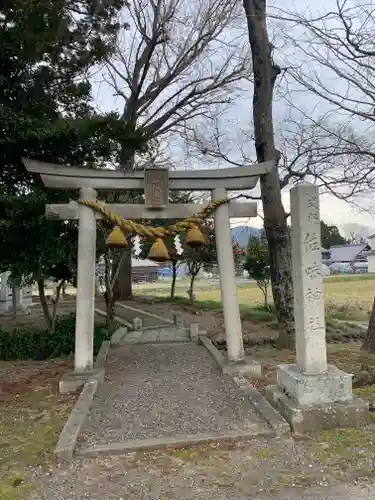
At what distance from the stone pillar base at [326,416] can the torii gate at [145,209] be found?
7.86 ft

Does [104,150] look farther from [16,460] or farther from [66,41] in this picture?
[16,460]

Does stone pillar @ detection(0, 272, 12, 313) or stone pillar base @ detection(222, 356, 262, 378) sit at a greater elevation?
stone pillar @ detection(0, 272, 12, 313)

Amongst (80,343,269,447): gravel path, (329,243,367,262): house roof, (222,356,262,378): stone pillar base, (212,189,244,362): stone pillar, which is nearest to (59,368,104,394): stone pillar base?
(80,343,269,447): gravel path

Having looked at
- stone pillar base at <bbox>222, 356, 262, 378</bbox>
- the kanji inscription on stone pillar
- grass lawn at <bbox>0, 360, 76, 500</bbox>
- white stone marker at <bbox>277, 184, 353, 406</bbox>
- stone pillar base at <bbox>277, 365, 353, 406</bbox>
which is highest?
the kanji inscription on stone pillar

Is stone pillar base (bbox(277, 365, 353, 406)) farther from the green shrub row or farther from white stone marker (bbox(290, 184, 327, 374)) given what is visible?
the green shrub row

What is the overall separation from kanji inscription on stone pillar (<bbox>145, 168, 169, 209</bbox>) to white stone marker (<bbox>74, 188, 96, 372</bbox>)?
0.93m

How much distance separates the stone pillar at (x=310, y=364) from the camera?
14.9 feet

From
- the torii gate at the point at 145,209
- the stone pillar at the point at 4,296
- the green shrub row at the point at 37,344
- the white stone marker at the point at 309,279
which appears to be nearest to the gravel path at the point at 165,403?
the torii gate at the point at 145,209

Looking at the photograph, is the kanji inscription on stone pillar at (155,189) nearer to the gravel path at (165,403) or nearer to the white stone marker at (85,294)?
the white stone marker at (85,294)

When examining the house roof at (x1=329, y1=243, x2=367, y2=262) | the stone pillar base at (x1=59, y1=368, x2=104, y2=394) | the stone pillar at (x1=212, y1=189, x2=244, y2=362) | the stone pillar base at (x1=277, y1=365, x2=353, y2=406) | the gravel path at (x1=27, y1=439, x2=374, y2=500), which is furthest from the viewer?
the house roof at (x1=329, y1=243, x2=367, y2=262)

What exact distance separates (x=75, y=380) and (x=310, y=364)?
345 centimetres

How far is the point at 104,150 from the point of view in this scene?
8.59 meters

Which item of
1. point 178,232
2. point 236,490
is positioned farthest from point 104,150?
point 236,490

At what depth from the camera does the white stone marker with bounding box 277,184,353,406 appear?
4676 mm
